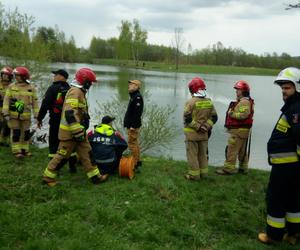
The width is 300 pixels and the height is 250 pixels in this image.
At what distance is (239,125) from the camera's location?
313 inches

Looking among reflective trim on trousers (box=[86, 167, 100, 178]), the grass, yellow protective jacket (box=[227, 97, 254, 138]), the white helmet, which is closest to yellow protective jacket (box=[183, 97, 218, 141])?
yellow protective jacket (box=[227, 97, 254, 138])

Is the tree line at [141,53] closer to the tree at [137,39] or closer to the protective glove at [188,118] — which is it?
the tree at [137,39]

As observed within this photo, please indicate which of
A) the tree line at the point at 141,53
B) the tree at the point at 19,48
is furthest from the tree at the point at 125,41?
the tree at the point at 19,48

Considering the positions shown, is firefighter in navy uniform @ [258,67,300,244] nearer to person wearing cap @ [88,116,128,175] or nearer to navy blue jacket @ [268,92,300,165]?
navy blue jacket @ [268,92,300,165]

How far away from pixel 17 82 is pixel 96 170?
3154 millimetres

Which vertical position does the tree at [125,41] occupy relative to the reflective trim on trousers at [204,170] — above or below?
above

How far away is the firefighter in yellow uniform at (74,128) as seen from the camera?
616cm

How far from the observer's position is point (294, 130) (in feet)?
Answer: 14.7

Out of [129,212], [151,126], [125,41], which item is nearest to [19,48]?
[151,126]

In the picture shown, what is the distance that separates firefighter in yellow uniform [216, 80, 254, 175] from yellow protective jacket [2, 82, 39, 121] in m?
4.48

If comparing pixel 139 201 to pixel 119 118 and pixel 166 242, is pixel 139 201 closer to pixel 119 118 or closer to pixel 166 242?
pixel 166 242

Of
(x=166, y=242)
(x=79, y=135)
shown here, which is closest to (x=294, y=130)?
(x=166, y=242)

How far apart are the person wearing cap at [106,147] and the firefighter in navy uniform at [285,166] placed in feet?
10.9

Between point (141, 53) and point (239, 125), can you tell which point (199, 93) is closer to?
point (239, 125)
